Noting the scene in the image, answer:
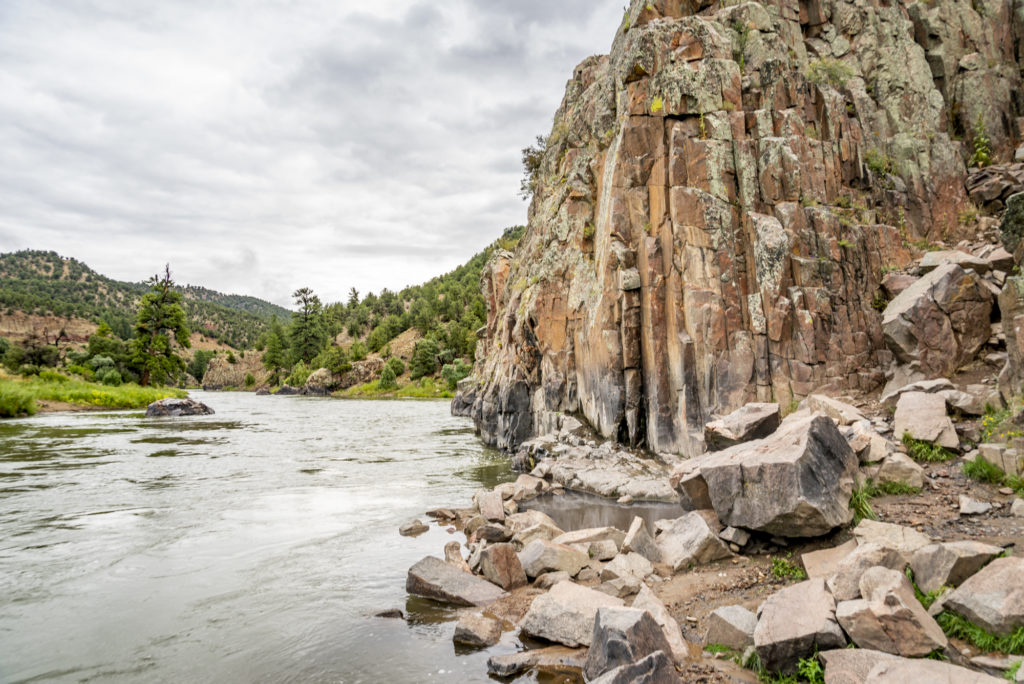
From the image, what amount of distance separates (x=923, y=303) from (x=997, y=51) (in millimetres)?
19881

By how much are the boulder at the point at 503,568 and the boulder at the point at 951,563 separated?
6.59 m

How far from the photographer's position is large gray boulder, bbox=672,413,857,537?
8.91 metres

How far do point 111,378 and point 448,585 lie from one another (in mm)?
74087

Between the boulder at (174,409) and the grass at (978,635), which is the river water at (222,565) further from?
the boulder at (174,409)

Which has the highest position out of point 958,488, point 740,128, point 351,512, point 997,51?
point 997,51

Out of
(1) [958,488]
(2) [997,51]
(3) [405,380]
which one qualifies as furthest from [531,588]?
(3) [405,380]

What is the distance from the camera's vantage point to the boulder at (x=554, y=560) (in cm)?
1062

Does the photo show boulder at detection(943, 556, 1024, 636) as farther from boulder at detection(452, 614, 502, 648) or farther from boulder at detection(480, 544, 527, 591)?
boulder at detection(480, 544, 527, 591)

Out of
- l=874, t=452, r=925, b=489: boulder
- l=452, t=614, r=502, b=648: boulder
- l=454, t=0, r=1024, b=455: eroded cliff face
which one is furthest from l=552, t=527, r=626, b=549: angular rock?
l=454, t=0, r=1024, b=455: eroded cliff face

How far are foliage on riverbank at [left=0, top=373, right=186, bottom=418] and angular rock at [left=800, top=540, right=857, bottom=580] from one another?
5845 cm

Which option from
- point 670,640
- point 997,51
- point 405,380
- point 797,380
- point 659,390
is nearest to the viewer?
point 670,640

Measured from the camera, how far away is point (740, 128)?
846 inches

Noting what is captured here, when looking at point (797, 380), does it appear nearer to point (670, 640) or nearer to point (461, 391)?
point (670, 640)

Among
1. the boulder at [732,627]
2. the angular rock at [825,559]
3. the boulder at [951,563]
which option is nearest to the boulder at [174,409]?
the boulder at [732,627]
